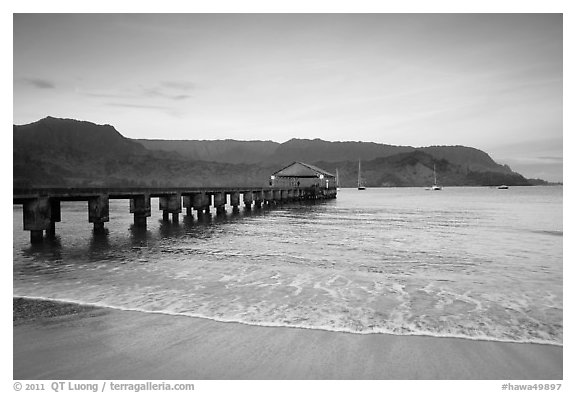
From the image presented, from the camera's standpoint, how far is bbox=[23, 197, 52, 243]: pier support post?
1819 cm

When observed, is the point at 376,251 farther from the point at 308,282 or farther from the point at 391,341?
the point at 391,341

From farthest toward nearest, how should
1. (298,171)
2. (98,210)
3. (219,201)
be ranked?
1. (298,171)
2. (219,201)
3. (98,210)

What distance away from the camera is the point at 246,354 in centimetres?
534

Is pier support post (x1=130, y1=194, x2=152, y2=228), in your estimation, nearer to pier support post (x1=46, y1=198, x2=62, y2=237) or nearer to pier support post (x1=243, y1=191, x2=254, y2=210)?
pier support post (x1=46, y1=198, x2=62, y2=237)

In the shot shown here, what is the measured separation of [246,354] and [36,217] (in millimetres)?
17276

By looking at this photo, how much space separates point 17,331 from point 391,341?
5979 mm

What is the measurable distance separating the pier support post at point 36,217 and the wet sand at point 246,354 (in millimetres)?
13591

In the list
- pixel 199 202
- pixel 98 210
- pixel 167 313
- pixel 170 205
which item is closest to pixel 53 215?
pixel 98 210

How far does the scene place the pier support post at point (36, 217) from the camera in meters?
18.2

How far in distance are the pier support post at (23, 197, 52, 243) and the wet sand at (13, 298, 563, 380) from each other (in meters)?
13.6

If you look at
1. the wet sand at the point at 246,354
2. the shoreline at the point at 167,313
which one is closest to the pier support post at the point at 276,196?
the shoreline at the point at 167,313

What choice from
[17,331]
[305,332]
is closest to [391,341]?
[305,332]

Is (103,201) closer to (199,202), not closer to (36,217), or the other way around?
(36,217)

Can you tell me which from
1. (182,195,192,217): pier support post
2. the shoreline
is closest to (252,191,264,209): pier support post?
(182,195,192,217): pier support post
